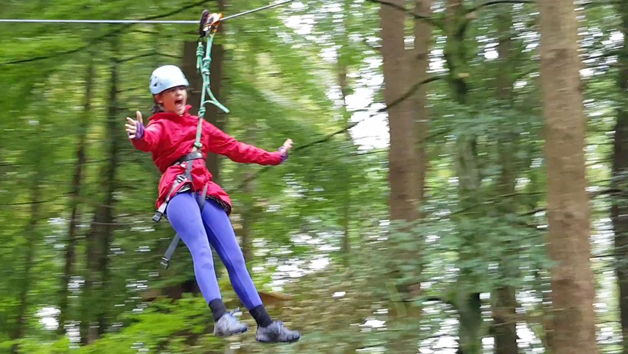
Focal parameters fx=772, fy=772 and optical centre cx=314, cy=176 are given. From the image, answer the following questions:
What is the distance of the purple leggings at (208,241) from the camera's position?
→ 405cm

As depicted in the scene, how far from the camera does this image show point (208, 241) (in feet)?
14.0

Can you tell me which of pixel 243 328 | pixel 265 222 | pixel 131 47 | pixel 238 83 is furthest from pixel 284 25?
pixel 243 328

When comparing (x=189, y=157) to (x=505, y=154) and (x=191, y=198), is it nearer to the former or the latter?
(x=191, y=198)

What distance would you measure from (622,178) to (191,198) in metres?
4.37

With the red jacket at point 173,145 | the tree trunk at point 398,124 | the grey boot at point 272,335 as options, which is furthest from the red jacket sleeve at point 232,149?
the tree trunk at point 398,124

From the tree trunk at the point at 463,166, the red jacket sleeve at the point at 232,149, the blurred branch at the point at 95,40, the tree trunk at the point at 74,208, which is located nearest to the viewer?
the red jacket sleeve at the point at 232,149

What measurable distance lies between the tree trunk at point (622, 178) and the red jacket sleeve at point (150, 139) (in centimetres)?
427

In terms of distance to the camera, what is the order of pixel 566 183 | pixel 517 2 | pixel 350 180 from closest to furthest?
pixel 566 183, pixel 517 2, pixel 350 180

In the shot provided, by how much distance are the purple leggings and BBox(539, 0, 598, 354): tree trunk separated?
2140 millimetres

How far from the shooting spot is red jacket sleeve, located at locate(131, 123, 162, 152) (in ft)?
13.3

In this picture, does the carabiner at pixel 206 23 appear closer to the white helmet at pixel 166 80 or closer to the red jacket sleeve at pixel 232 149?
the white helmet at pixel 166 80

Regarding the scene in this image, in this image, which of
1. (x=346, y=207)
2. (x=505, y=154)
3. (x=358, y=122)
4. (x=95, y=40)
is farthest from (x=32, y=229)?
(x=505, y=154)

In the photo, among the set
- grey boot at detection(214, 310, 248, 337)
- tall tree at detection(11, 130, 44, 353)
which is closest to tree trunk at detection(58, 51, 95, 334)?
tall tree at detection(11, 130, 44, 353)

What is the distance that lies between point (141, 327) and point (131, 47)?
3.01 metres
